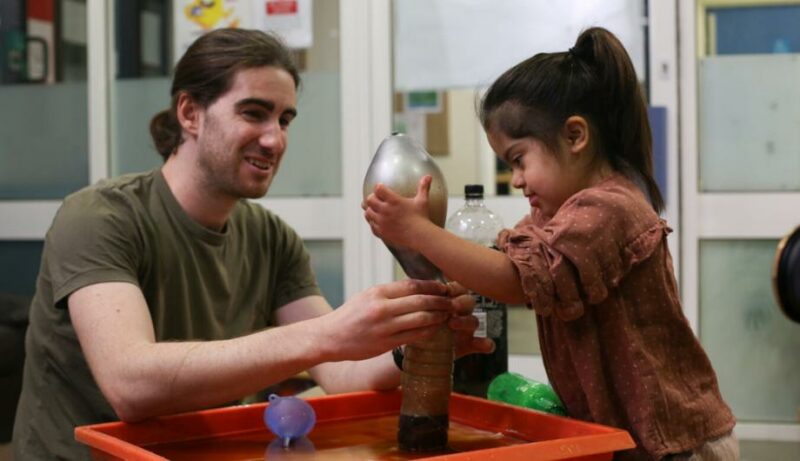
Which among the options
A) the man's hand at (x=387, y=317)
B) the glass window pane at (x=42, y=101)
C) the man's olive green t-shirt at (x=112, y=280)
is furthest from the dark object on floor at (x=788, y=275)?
the glass window pane at (x=42, y=101)

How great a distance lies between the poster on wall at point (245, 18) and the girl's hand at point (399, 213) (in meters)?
2.48

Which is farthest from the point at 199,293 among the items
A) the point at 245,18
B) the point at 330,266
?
the point at 245,18

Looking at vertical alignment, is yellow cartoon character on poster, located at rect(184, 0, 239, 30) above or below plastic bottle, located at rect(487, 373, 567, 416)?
above

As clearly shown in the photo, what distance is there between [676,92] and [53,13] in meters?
2.40

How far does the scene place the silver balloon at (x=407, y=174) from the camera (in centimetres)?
98

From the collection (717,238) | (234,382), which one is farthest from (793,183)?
(234,382)

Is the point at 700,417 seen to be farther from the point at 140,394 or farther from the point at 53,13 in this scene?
the point at 53,13

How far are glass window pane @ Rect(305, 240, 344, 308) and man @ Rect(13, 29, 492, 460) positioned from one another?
1.62 meters

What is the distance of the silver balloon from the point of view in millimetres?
976

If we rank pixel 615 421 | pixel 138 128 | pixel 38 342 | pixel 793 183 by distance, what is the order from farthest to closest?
pixel 138 128, pixel 793 183, pixel 38 342, pixel 615 421

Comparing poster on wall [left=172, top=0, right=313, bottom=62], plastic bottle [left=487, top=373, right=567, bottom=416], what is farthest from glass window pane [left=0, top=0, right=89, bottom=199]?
plastic bottle [left=487, top=373, right=567, bottom=416]

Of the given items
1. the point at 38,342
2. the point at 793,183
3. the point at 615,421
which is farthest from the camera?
the point at 793,183

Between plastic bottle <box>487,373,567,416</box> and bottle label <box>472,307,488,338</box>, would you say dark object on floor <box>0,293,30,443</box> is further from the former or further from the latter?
plastic bottle <box>487,373,567,416</box>

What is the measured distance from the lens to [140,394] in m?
1.15
